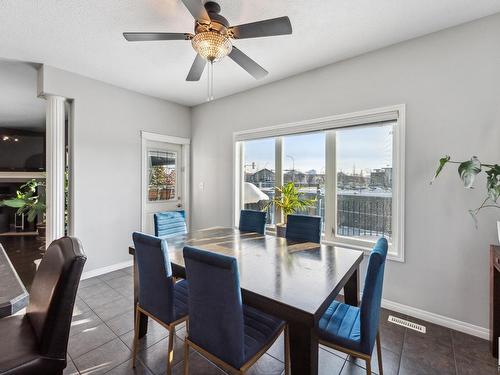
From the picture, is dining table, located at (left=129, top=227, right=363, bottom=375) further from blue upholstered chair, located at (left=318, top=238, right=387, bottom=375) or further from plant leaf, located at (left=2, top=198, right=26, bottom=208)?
plant leaf, located at (left=2, top=198, right=26, bottom=208)

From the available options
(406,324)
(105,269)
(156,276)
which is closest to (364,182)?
(406,324)

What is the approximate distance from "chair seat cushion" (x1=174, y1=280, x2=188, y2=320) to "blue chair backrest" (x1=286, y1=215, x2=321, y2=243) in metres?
1.23

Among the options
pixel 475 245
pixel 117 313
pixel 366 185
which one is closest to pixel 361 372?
pixel 475 245

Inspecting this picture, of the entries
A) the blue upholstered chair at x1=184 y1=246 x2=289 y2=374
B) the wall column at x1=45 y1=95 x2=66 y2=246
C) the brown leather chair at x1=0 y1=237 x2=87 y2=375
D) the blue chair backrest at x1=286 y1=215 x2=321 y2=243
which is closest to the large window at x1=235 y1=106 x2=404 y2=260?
the blue chair backrest at x1=286 y1=215 x2=321 y2=243

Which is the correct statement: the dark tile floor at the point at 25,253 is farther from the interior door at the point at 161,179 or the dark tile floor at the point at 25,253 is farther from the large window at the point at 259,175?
the large window at the point at 259,175

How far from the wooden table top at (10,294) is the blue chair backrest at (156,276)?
615 millimetres

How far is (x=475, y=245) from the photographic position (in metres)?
2.14

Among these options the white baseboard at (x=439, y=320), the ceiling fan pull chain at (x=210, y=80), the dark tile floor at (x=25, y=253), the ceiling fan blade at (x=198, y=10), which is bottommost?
the white baseboard at (x=439, y=320)

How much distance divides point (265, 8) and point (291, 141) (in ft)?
5.89

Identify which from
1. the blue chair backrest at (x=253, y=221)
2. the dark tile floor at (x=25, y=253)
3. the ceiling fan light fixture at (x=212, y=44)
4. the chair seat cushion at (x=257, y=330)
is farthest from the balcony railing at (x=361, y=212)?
the dark tile floor at (x=25, y=253)

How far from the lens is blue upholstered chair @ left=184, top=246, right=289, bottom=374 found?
1173 mm

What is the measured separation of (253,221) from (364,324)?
6.01 feet

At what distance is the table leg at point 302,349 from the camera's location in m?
1.17

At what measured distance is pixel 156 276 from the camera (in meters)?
1.58
